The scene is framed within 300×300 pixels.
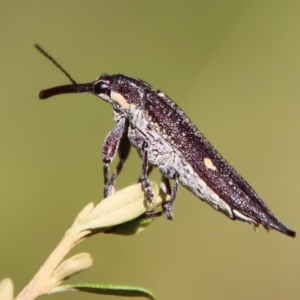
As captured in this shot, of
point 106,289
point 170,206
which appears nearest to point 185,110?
point 170,206

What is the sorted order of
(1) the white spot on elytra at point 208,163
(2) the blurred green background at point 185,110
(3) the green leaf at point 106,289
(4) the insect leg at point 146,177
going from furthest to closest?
1. (2) the blurred green background at point 185,110
2. (1) the white spot on elytra at point 208,163
3. (4) the insect leg at point 146,177
4. (3) the green leaf at point 106,289

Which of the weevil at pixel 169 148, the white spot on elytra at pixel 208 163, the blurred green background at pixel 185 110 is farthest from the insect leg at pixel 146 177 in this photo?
the blurred green background at pixel 185 110

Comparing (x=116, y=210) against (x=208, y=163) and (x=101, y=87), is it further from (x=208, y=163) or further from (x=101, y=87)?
(x=101, y=87)

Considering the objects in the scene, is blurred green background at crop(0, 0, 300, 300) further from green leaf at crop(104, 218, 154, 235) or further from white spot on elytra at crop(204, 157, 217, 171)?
green leaf at crop(104, 218, 154, 235)

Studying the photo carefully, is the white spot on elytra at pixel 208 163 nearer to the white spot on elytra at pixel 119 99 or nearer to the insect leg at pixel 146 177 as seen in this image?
the insect leg at pixel 146 177

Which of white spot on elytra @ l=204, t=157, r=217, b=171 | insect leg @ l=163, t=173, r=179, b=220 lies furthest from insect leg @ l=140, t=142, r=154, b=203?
white spot on elytra @ l=204, t=157, r=217, b=171

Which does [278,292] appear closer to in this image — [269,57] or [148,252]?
[148,252]
